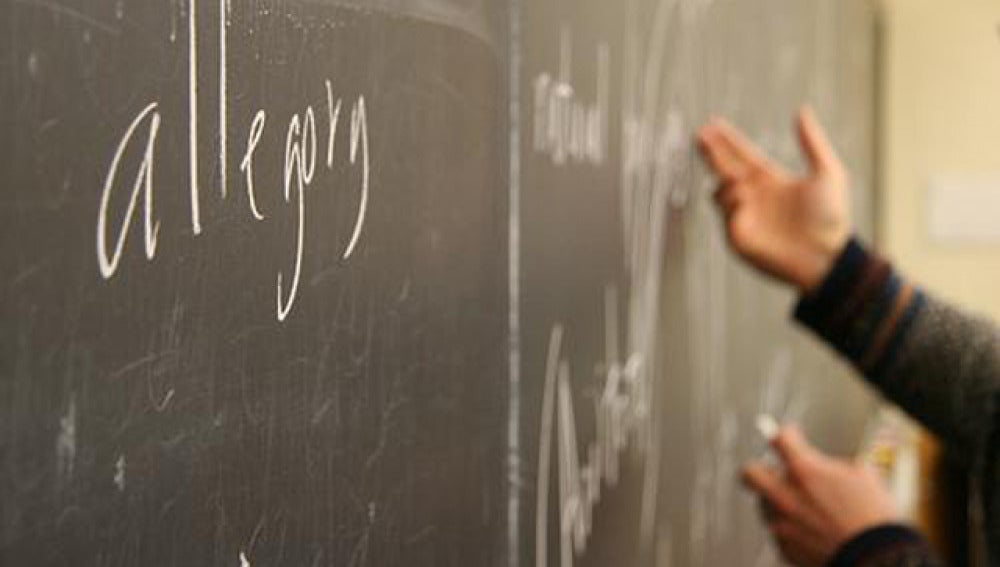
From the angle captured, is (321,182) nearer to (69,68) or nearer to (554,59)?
(69,68)

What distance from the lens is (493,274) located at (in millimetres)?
841

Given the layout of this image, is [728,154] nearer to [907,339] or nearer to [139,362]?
[907,339]

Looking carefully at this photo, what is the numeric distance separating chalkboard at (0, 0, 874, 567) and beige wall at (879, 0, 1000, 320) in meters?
1.82

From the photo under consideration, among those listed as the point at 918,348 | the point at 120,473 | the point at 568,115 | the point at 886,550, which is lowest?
the point at 886,550

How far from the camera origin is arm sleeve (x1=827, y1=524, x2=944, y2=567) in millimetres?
1419

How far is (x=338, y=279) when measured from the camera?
0.64 metres

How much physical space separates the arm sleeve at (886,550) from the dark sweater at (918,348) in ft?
0.32

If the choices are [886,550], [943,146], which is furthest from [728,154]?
[943,146]

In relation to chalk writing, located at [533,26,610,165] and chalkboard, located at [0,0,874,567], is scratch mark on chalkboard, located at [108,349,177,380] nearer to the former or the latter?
chalkboard, located at [0,0,874,567]

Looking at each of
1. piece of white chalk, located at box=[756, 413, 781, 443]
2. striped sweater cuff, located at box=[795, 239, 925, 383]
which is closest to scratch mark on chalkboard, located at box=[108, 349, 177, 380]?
striped sweater cuff, located at box=[795, 239, 925, 383]

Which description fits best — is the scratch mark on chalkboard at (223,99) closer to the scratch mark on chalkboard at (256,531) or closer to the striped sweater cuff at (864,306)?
the scratch mark on chalkboard at (256,531)

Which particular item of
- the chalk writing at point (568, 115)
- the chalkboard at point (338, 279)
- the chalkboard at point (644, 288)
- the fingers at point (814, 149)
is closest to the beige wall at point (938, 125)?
the chalkboard at point (644, 288)

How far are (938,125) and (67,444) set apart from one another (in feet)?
9.26

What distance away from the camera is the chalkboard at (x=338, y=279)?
434 mm
